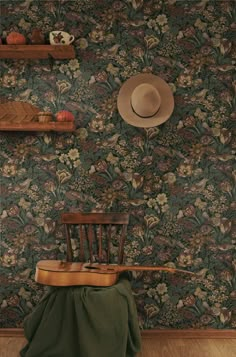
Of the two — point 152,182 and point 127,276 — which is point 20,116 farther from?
point 127,276

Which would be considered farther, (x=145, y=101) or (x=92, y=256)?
(x=92, y=256)

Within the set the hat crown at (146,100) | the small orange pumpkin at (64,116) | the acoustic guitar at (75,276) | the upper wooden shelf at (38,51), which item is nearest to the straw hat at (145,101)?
the hat crown at (146,100)

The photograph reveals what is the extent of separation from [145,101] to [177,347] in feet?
5.73

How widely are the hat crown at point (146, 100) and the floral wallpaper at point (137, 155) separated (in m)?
0.17

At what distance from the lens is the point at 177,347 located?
3248 mm

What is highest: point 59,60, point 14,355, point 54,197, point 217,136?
point 59,60

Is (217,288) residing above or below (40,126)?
below

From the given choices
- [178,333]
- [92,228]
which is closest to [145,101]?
[92,228]

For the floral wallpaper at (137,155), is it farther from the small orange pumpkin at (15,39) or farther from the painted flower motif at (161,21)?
the small orange pumpkin at (15,39)

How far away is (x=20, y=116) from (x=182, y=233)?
146 centimetres

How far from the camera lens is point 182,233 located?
133 inches

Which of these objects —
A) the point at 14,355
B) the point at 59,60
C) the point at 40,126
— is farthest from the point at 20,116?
the point at 14,355

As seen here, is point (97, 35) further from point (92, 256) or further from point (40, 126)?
point (92, 256)

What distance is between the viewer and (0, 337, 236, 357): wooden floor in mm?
3135
